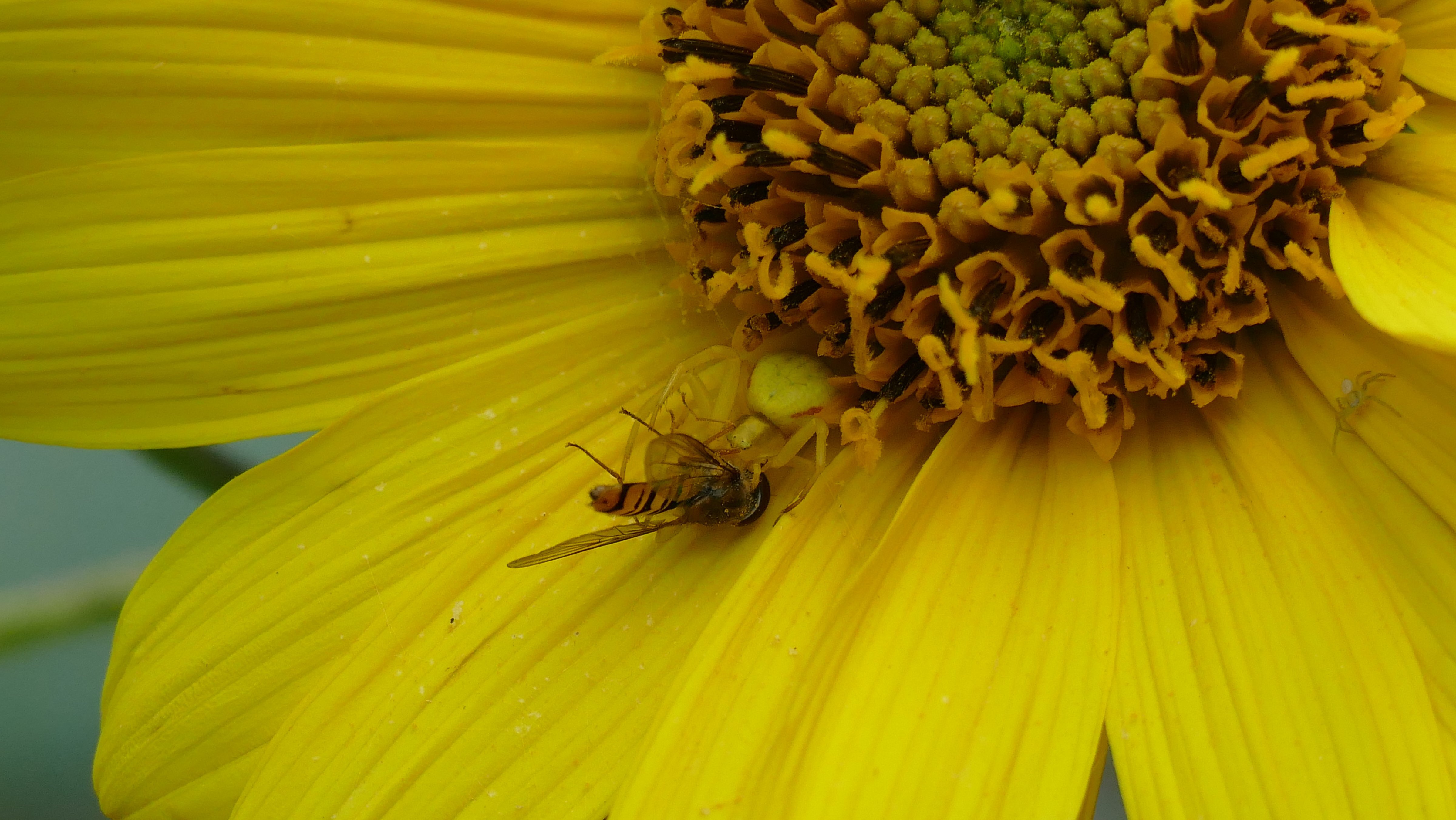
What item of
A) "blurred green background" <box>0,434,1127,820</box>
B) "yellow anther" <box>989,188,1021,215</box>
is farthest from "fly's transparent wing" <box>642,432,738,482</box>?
"blurred green background" <box>0,434,1127,820</box>

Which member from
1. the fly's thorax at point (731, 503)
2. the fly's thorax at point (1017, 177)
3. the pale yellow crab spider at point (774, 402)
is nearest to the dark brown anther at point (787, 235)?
the fly's thorax at point (1017, 177)

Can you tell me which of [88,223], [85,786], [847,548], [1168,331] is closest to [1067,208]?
[1168,331]

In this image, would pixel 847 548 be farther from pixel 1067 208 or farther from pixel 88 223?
pixel 88 223

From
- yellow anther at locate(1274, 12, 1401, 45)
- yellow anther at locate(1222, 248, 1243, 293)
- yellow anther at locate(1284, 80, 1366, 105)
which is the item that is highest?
yellow anther at locate(1274, 12, 1401, 45)

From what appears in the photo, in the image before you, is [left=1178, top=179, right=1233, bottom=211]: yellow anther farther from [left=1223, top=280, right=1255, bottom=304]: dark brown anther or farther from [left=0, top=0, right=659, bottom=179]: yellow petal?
[left=0, top=0, right=659, bottom=179]: yellow petal

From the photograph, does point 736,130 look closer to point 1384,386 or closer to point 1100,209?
point 1100,209

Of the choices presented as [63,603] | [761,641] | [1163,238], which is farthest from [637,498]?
[63,603]

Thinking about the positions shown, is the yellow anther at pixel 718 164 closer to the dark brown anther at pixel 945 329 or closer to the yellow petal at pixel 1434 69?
the dark brown anther at pixel 945 329
